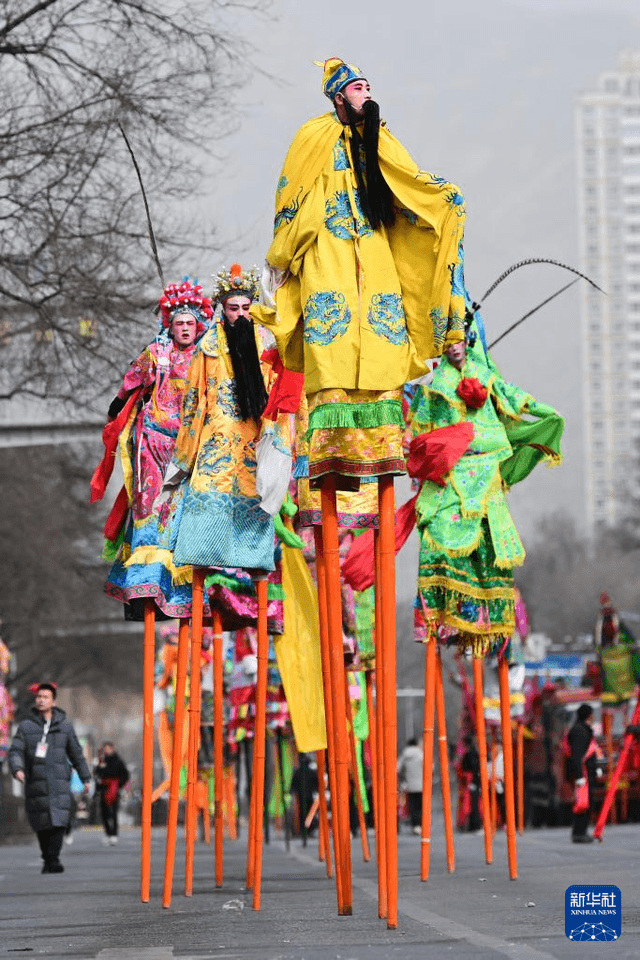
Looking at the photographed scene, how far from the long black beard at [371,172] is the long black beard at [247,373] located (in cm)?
225

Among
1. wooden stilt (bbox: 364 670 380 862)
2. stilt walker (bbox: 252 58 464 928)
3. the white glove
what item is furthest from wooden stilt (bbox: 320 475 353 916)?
the white glove

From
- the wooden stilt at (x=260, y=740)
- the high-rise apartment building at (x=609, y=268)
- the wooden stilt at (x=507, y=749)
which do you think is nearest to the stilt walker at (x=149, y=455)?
the wooden stilt at (x=260, y=740)

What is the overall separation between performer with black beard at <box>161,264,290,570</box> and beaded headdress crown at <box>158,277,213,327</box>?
2.15 ft

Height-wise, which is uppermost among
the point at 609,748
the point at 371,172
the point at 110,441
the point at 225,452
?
the point at 371,172

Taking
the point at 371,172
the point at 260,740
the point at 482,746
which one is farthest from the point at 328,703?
the point at 482,746

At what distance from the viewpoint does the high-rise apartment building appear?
17712 cm

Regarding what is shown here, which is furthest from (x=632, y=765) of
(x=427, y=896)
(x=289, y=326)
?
(x=289, y=326)

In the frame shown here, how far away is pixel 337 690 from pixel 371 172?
1987mm

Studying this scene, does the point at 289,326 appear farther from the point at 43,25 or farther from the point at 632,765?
the point at 632,765

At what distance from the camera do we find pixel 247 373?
31.8 ft

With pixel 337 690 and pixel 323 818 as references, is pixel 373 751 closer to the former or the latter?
pixel 323 818

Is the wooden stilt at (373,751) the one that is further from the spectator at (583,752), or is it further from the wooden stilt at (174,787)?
the spectator at (583,752)

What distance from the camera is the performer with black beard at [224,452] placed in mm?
9422

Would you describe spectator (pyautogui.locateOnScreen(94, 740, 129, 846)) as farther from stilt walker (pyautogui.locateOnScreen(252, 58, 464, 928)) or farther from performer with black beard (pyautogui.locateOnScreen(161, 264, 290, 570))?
stilt walker (pyautogui.locateOnScreen(252, 58, 464, 928))
